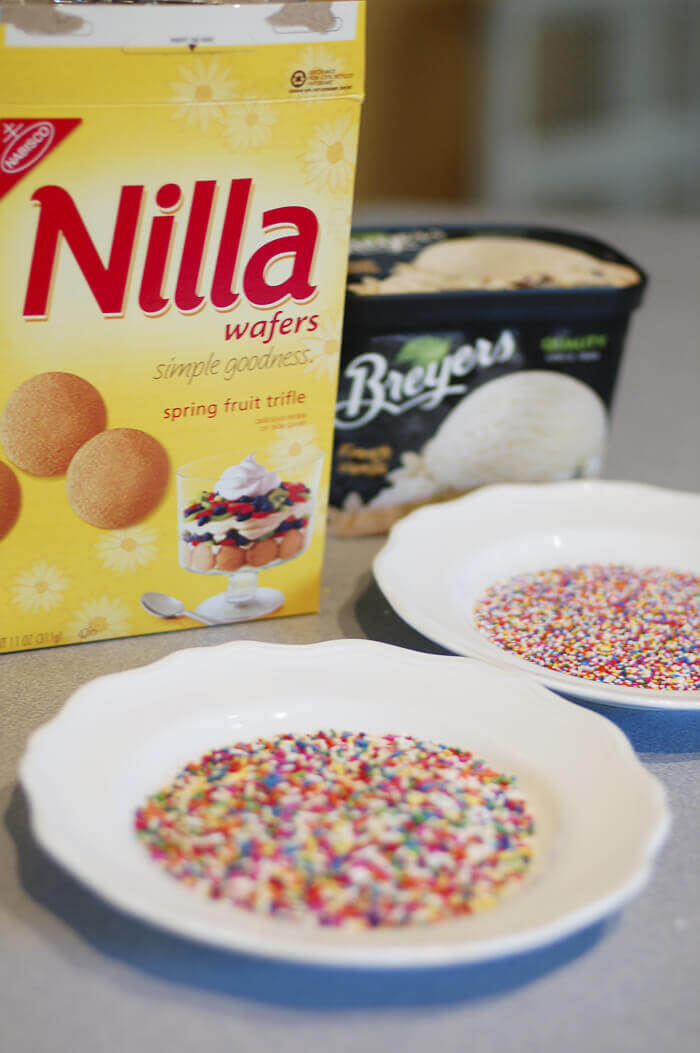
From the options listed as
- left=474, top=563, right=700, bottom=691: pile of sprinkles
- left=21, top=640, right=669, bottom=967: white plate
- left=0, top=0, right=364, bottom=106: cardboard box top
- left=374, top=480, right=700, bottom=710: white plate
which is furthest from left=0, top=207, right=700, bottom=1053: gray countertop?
left=0, top=0, right=364, bottom=106: cardboard box top

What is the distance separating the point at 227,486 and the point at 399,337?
0.21 m

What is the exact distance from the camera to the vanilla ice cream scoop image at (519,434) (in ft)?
2.93

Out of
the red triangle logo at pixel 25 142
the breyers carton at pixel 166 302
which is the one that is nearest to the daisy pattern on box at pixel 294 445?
the breyers carton at pixel 166 302

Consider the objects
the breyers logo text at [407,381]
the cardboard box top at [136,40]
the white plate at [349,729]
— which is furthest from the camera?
the breyers logo text at [407,381]

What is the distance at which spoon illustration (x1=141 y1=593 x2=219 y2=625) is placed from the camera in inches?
28.4

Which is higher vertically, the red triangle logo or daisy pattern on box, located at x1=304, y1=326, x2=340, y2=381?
the red triangle logo

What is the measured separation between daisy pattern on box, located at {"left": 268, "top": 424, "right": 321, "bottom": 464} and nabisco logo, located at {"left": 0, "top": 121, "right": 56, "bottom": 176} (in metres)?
0.22

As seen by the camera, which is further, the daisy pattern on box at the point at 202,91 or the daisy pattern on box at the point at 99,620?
the daisy pattern on box at the point at 99,620

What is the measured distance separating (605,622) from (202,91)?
427mm

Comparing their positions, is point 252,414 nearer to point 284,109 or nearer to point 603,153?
point 284,109

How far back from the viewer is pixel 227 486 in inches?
27.8

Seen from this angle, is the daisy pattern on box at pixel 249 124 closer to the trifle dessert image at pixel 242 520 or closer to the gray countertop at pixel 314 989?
the trifle dessert image at pixel 242 520

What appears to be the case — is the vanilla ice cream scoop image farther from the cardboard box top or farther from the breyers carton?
the cardboard box top

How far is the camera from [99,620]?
715 mm
